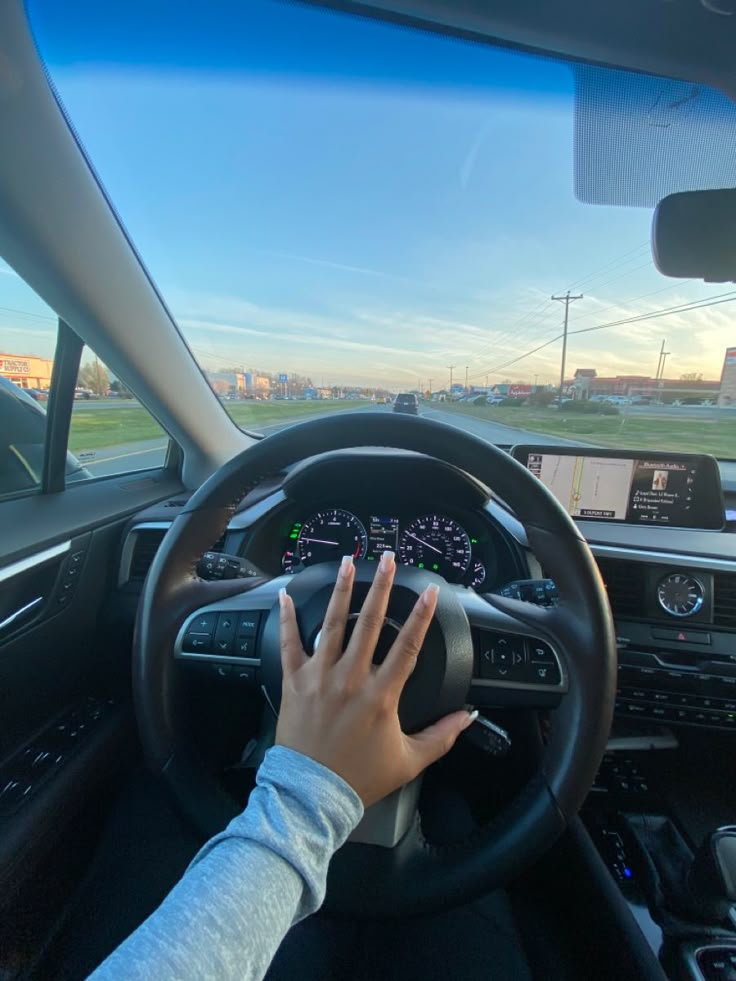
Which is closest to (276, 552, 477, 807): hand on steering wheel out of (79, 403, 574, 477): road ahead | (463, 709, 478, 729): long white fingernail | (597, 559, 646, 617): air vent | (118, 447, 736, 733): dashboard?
(463, 709, 478, 729): long white fingernail

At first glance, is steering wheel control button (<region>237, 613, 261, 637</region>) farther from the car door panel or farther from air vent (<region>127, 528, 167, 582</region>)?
air vent (<region>127, 528, 167, 582</region>)

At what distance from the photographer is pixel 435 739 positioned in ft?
3.41

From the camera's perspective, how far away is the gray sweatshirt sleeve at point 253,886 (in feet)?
2.00

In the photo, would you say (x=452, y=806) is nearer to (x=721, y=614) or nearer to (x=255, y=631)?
(x=255, y=631)

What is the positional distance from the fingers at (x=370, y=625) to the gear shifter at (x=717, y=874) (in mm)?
1238

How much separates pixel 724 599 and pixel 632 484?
1.74 ft

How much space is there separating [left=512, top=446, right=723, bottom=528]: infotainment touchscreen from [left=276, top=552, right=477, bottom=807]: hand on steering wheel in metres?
1.41

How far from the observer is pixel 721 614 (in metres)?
1.84

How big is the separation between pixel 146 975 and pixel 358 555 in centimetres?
163

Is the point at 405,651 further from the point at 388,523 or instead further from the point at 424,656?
the point at 388,523

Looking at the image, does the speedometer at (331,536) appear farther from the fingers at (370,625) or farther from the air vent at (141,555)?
the fingers at (370,625)

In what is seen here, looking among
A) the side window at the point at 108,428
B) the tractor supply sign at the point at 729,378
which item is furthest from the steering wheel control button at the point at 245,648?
the tractor supply sign at the point at 729,378

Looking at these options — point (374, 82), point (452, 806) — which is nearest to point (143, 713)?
point (452, 806)

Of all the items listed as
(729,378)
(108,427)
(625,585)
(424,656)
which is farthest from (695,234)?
(108,427)
